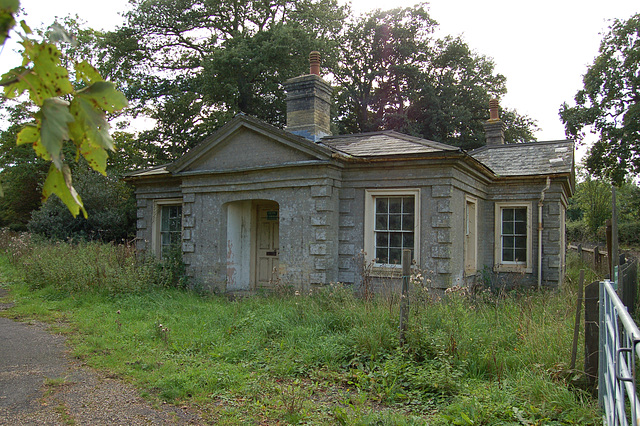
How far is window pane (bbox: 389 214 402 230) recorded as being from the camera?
1075 cm

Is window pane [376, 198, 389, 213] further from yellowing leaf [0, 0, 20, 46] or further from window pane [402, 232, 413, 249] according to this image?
yellowing leaf [0, 0, 20, 46]

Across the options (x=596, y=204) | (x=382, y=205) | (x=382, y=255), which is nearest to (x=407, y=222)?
(x=382, y=205)

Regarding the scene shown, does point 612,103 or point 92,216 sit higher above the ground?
point 612,103

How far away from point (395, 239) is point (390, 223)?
0.39m

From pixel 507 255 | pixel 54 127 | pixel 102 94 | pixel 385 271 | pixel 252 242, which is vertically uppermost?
pixel 102 94

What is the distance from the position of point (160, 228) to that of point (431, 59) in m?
23.1

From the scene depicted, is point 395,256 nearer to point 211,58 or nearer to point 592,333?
point 592,333

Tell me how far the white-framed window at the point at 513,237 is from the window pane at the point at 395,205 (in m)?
4.28

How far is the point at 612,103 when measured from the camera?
24.8m

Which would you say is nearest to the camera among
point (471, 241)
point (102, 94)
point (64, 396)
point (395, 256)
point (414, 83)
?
point (102, 94)

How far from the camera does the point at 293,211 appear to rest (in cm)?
1095

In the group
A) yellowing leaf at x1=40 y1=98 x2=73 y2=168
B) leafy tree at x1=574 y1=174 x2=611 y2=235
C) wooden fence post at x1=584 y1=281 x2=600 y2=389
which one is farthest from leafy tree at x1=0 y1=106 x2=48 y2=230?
leafy tree at x1=574 y1=174 x2=611 y2=235

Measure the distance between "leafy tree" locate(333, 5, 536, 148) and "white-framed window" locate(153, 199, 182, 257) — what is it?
1739cm

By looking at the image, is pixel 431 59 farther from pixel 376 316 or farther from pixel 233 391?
pixel 233 391
